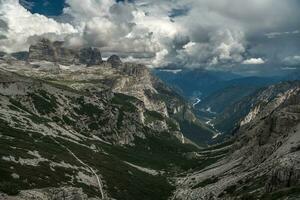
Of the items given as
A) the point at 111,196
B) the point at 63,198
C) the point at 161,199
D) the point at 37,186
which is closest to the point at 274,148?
the point at 161,199

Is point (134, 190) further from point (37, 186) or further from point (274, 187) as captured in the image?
point (274, 187)

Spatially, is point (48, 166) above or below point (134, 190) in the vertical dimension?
Answer: above

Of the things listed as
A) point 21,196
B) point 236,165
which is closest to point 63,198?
point 21,196

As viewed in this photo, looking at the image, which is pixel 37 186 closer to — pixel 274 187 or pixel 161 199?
pixel 274 187

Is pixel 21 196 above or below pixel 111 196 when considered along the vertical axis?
above

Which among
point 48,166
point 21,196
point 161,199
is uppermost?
point 21,196

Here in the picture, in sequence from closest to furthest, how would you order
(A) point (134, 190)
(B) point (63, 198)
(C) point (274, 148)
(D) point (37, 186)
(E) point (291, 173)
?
(B) point (63, 198), (E) point (291, 173), (D) point (37, 186), (C) point (274, 148), (A) point (134, 190)

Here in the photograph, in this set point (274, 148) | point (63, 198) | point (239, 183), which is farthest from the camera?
point (274, 148)

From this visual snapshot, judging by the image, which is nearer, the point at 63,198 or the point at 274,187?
the point at 63,198

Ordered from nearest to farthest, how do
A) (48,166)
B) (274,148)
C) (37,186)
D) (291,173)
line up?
(291,173) < (37,186) < (48,166) < (274,148)
